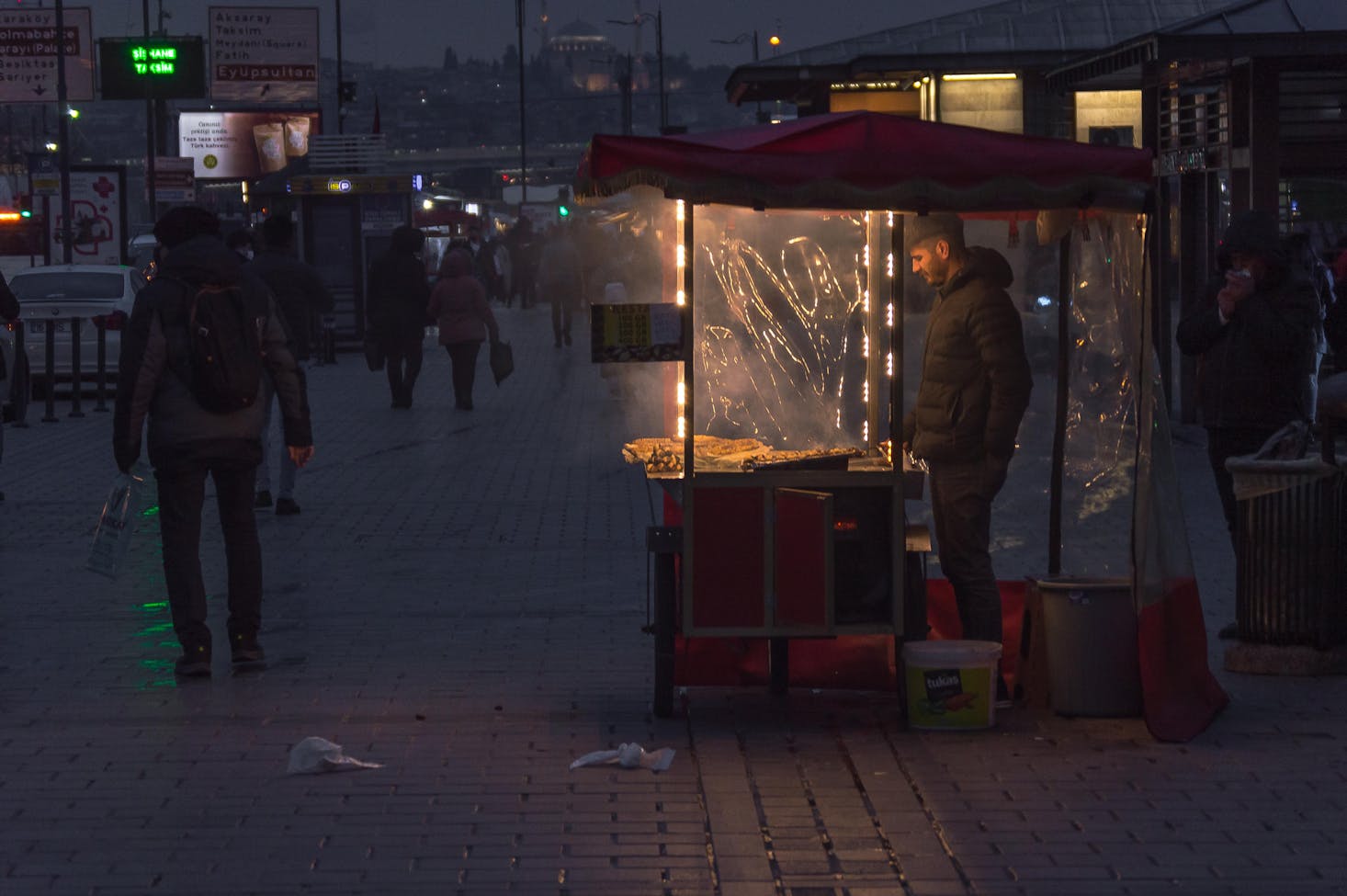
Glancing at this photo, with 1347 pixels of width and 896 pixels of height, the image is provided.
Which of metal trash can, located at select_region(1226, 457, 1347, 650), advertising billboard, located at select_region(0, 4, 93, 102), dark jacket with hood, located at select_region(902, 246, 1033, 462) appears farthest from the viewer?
advertising billboard, located at select_region(0, 4, 93, 102)

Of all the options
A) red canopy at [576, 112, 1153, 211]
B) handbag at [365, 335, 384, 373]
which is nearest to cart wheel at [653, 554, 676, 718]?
red canopy at [576, 112, 1153, 211]

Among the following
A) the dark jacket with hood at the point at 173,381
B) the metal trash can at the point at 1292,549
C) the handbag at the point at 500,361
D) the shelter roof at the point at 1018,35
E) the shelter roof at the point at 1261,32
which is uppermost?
the shelter roof at the point at 1018,35

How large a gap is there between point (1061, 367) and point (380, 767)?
9.68 ft

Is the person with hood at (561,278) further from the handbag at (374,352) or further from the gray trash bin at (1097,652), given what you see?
the gray trash bin at (1097,652)

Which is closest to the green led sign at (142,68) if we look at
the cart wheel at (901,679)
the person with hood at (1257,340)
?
the person with hood at (1257,340)

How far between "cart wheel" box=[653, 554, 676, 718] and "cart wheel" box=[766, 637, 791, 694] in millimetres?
466

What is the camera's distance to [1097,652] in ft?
22.9

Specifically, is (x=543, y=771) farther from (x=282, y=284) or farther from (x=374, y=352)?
(x=374, y=352)

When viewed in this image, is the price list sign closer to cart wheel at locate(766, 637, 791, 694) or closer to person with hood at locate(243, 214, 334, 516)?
cart wheel at locate(766, 637, 791, 694)

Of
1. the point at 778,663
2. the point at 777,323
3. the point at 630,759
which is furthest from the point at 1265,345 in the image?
the point at 630,759

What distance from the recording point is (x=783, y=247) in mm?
8164

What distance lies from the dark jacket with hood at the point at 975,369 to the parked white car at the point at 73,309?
51.5 feet

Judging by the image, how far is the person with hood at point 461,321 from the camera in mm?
20203

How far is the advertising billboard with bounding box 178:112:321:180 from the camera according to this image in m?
57.1
